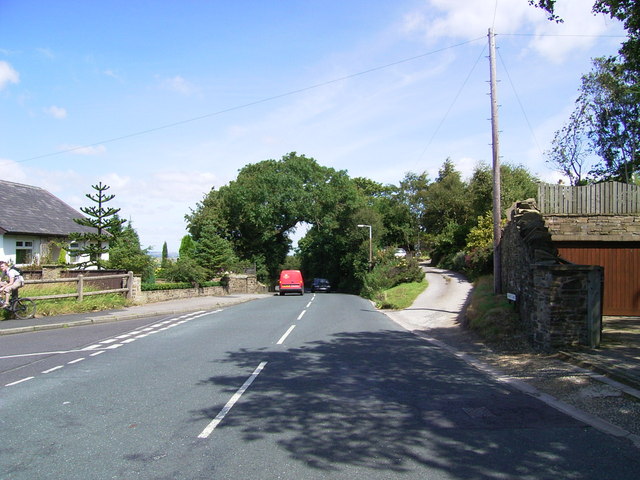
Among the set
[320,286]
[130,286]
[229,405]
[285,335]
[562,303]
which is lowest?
[320,286]

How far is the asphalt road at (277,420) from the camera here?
14.1 ft

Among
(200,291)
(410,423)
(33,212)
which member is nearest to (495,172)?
(410,423)

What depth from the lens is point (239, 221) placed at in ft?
163

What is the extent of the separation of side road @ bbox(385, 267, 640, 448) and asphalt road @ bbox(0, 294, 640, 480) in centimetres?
36

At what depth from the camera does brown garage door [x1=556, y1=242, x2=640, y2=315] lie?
1424 centimetres

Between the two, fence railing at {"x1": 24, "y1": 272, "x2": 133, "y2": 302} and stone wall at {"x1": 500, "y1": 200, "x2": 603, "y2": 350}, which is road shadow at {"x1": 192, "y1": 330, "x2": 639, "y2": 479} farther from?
fence railing at {"x1": 24, "y1": 272, "x2": 133, "y2": 302}

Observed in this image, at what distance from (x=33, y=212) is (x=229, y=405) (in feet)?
103

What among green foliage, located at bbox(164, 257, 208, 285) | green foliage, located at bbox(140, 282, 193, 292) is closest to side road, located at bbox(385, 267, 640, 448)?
green foliage, located at bbox(140, 282, 193, 292)

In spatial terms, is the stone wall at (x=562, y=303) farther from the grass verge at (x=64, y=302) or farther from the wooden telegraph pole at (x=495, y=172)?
the grass verge at (x=64, y=302)

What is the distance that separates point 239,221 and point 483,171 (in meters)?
26.3

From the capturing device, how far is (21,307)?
15172 mm

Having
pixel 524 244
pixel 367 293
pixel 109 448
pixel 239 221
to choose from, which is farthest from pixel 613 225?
pixel 239 221

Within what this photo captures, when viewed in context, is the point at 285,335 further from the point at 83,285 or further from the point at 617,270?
the point at 83,285

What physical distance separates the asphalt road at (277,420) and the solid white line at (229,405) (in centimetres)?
3
